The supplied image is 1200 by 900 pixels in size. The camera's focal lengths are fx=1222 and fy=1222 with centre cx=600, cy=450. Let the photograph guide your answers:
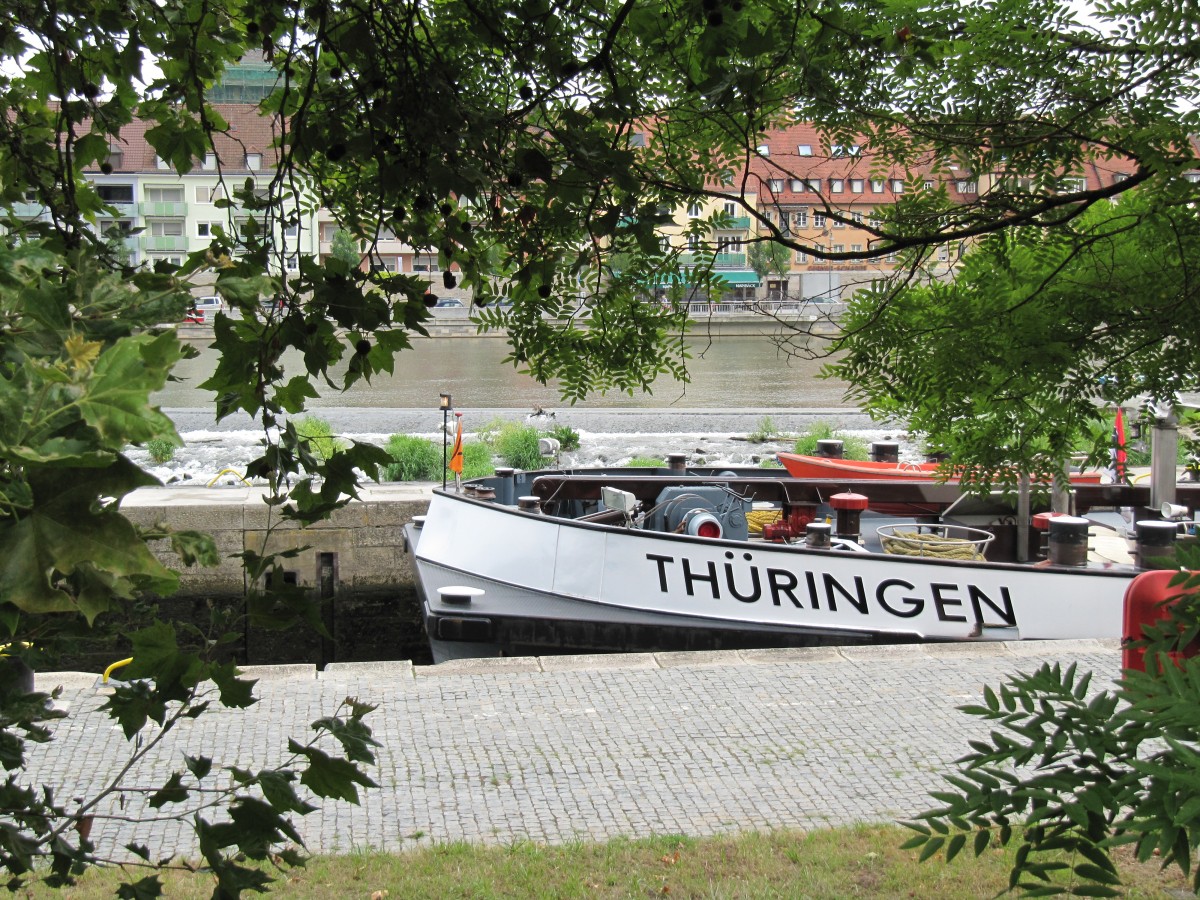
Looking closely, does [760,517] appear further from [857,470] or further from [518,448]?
[518,448]

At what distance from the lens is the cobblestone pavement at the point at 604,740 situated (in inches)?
222

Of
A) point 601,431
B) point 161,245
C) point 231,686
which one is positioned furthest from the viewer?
point 601,431

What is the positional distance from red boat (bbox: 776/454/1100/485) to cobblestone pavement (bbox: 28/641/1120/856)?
5.47 meters

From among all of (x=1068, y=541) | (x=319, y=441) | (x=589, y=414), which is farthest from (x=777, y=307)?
(x=589, y=414)

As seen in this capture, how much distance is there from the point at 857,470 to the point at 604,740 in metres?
8.55

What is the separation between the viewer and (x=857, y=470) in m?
14.6

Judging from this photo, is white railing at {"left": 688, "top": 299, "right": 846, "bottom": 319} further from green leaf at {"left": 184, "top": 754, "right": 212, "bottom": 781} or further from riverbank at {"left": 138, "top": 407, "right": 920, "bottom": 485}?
riverbank at {"left": 138, "top": 407, "right": 920, "bottom": 485}

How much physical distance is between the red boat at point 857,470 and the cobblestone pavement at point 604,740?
5.47 metres

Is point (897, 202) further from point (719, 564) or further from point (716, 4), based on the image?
point (719, 564)

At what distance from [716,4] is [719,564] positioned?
7660 mm

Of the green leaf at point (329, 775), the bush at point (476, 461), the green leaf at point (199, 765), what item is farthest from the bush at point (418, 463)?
the green leaf at point (329, 775)

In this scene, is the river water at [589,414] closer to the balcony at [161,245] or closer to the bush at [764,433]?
the bush at [764,433]

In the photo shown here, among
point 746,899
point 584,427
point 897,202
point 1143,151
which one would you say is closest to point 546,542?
point 746,899

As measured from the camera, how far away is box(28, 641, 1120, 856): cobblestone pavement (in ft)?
18.5
